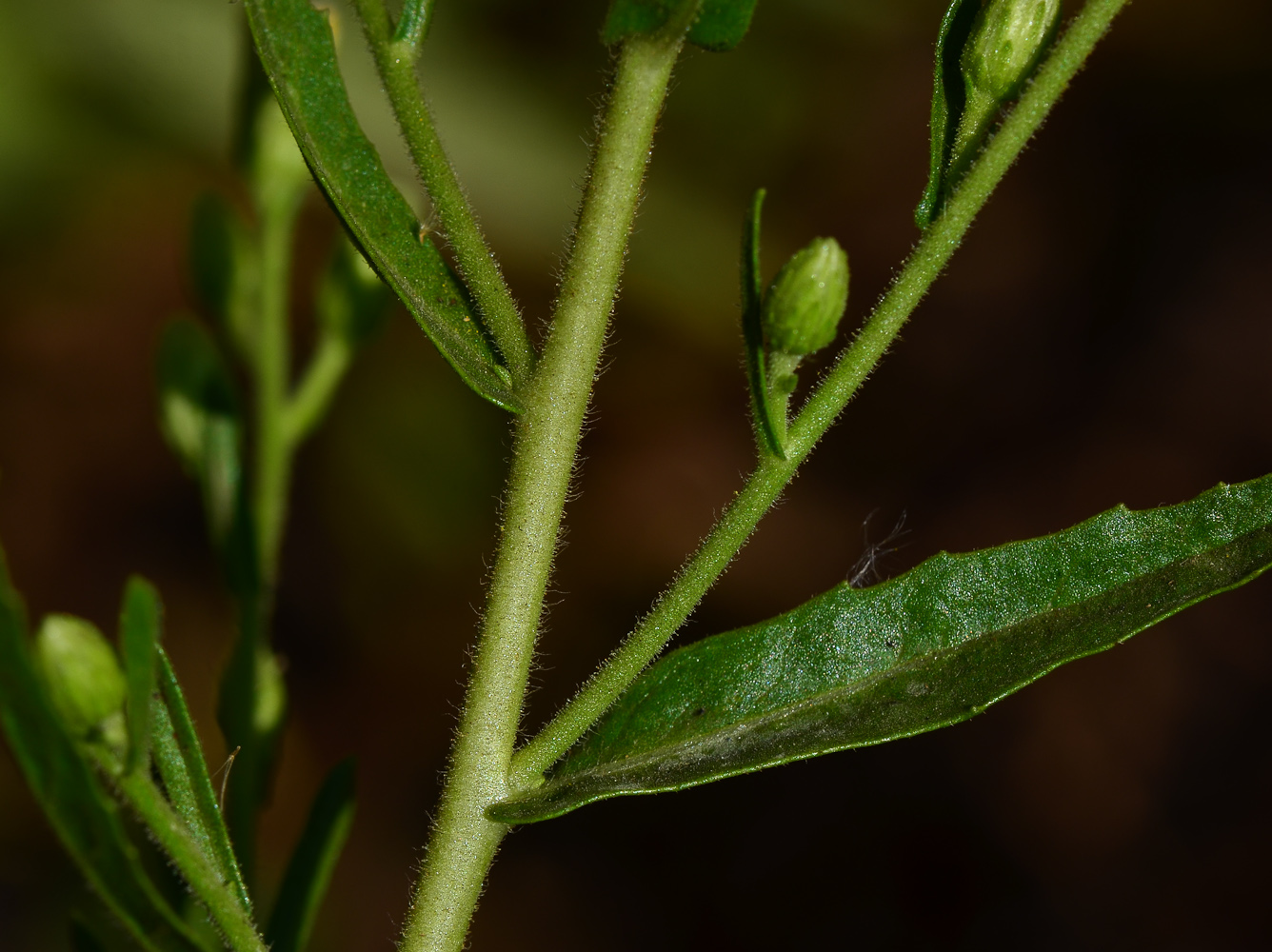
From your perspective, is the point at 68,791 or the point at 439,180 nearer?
the point at 68,791

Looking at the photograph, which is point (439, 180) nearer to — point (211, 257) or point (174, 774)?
point (174, 774)

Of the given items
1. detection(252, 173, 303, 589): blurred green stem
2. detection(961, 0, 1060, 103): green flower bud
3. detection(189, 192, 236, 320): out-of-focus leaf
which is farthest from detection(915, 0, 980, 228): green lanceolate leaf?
detection(189, 192, 236, 320): out-of-focus leaf

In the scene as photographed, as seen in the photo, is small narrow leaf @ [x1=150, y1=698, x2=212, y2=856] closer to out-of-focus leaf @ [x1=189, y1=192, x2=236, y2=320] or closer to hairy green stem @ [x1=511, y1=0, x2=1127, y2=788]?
hairy green stem @ [x1=511, y1=0, x2=1127, y2=788]

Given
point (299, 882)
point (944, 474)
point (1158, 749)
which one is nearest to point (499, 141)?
point (944, 474)

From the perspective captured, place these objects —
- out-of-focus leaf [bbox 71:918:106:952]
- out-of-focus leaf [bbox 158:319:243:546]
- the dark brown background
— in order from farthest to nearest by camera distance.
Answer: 1. the dark brown background
2. out-of-focus leaf [bbox 158:319:243:546]
3. out-of-focus leaf [bbox 71:918:106:952]

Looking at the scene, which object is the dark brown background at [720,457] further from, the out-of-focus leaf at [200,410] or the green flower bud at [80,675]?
the green flower bud at [80,675]

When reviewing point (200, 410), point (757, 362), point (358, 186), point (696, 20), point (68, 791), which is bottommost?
point (200, 410)

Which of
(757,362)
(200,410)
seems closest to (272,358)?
(200,410)

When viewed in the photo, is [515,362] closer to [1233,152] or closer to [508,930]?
[508,930]
